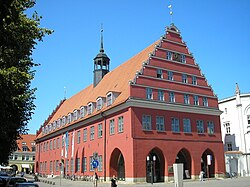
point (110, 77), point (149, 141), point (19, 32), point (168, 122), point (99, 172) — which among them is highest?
point (110, 77)

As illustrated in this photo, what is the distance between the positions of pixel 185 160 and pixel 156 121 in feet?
23.9

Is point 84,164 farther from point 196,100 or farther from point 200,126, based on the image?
point 196,100

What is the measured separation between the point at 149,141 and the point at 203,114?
9859 mm

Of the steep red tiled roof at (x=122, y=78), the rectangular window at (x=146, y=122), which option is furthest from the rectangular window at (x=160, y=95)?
the steep red tiled roof at (x=122, y=78)

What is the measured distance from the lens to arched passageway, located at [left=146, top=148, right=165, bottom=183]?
35438 millimetres

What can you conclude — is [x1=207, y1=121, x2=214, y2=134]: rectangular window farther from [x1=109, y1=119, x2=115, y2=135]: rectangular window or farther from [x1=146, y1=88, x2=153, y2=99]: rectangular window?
[x1=109, y1=119, x2=115, y2=135]: rectangular window

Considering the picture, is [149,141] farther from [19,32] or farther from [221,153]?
[19,32]

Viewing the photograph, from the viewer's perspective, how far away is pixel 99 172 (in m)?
39.2

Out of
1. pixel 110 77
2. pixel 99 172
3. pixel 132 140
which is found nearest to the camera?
pixel 132 140

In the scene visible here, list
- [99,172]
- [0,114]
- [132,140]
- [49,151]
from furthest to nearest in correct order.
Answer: [49,151]
[99,172]
[132,140]
[0,114]

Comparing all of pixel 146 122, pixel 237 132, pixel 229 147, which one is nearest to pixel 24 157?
pixel 229 147

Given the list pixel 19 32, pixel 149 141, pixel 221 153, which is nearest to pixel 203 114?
pixel 221 153

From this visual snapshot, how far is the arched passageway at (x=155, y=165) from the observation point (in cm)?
3544

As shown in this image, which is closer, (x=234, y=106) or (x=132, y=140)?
(x=132, y=140)
